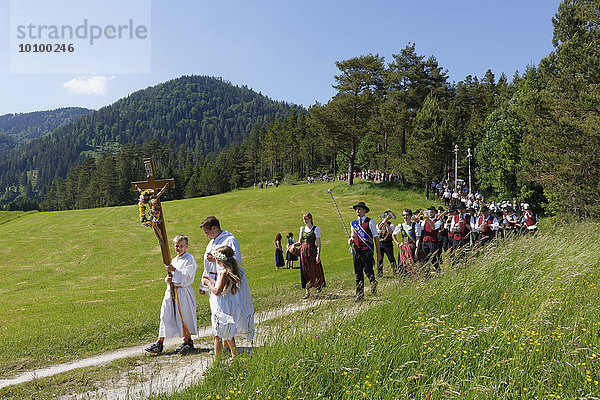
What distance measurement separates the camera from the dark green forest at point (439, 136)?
22172 millimetres

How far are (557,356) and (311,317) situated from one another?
2.99 meters

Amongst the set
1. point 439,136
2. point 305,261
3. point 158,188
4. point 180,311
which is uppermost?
point 439,136

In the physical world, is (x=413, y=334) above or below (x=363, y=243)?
below

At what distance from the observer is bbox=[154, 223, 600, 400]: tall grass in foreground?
4324mm

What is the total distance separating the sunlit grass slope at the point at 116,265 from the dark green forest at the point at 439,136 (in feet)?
26.3

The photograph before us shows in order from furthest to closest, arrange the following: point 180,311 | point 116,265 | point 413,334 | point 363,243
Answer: point 116,265, point 363,243, point 180,311, point 413,334

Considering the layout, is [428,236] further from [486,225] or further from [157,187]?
[157,187]

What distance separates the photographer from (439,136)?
4284 cm

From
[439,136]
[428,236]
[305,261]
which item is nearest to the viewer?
[305,261]

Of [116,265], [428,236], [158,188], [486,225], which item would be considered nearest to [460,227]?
[486,225]

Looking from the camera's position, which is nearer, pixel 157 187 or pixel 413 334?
pixel 413 334

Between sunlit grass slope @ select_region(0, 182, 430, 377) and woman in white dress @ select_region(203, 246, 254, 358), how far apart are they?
1442mm

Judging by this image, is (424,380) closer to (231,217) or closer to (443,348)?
(443,348)

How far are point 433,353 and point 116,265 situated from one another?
24387 millimetres
